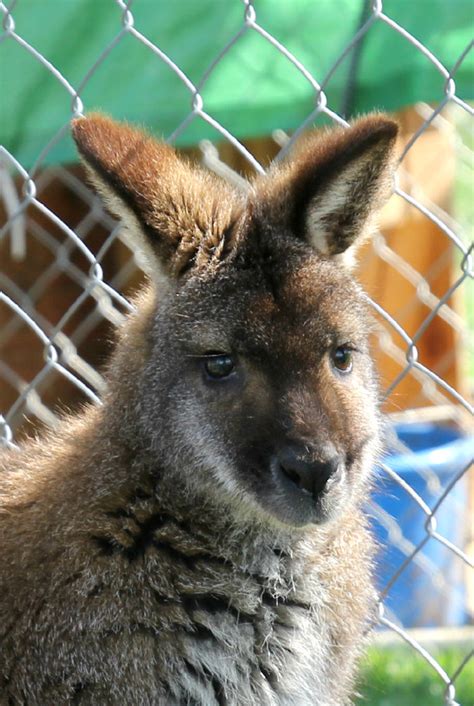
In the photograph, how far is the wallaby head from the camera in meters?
2.96

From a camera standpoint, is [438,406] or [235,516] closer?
[235,516]

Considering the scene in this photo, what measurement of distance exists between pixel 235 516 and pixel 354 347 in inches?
20.8

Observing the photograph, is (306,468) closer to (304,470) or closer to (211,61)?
(304,470)

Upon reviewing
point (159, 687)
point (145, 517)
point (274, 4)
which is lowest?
point (159, 687)

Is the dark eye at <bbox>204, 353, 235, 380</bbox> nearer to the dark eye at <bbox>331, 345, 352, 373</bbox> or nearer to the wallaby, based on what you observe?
the wallaby

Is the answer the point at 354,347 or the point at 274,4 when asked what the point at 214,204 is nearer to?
the point at 354,347

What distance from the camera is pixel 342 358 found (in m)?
3.16

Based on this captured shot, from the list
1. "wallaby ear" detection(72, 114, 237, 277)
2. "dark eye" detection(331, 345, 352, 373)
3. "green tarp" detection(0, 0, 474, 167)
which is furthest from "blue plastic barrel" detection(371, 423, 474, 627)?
"wallaby ear" detection(72, 114, 237, 277)

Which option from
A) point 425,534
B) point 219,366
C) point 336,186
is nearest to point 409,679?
point 425,534

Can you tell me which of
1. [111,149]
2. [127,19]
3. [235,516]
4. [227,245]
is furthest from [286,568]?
[127,19]

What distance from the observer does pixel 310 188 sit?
3170 millimetres

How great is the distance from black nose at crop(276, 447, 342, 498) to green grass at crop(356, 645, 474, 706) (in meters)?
2.28

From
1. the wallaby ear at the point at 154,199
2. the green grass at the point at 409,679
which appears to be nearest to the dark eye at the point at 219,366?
the wallaby ear at the point at 154,199

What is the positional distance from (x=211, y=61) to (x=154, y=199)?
126 cm
